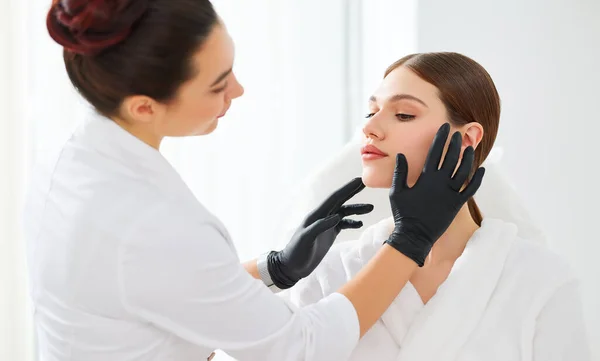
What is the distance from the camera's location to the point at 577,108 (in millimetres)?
1923

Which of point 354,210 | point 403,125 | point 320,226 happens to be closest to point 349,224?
point 354,210

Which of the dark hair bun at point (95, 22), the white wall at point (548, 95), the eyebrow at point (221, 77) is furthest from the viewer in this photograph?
the white wall at point (548, 95)

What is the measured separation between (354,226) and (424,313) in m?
0.23

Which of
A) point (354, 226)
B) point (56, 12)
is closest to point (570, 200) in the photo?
point (354, 226)

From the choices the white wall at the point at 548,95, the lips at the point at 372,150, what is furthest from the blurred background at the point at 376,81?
the lips at the point at 372,150

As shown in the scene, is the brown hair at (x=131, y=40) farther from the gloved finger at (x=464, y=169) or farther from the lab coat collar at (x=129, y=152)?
the gloved finger at (x=464, y=169)

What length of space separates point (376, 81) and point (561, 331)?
1.55m

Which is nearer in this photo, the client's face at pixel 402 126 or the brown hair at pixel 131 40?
the brown hair at pixel 131 40

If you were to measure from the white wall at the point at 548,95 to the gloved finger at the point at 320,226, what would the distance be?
37.4 inches

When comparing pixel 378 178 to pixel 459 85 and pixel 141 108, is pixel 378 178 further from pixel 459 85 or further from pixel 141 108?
pixel 141 108

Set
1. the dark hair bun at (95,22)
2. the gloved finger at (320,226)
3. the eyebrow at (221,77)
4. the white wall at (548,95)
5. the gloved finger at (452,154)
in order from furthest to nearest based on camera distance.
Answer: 1. the white wall at (548,95)
2. the gloved finger at (320,226)
3. the gloved finger at (452,154)
4. the eyebrow at (221,77)
5. the dark hair bun at (95,22)

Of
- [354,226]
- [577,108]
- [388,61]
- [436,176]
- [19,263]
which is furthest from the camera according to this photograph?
[388,61]

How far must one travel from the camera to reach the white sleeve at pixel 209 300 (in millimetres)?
980

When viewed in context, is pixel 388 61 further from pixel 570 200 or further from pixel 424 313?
pixel 424 313
